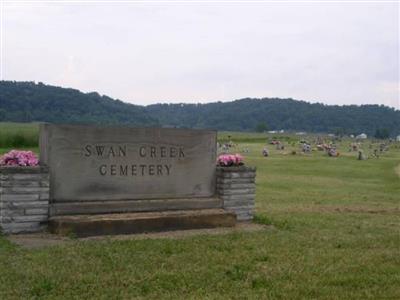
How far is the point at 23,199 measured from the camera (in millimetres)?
8359

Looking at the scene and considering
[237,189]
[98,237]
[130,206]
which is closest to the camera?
[98,237]

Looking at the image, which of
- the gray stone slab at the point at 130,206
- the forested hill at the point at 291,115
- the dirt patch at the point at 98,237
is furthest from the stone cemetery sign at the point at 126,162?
the forested hill at the point at 291,115

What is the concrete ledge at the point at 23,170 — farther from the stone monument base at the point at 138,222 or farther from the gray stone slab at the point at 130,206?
the stone monument base at the point at 138,222

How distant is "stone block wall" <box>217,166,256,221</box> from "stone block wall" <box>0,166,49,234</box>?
3.17 meters

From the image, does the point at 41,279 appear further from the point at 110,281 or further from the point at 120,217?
the point at 120,217

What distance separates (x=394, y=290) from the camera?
5.88 m

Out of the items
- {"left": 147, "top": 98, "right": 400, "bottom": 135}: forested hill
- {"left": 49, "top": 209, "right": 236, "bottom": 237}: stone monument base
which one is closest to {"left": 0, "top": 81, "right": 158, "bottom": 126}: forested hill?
{"left": 147, "top": 98, "right": 400, "bottom": 135}: forested hill

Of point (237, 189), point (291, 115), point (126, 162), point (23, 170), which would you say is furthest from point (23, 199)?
point (291, 115)

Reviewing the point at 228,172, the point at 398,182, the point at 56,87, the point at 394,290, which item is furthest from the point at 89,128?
the point at 56,87

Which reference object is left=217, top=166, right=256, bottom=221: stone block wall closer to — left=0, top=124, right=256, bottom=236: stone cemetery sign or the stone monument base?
left=0, top=124, right=256, bottom=236: stone cemetery sign

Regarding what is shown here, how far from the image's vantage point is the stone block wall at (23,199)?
8.23 meters

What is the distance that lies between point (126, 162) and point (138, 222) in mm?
1107

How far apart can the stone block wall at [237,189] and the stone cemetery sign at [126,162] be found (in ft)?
0.68

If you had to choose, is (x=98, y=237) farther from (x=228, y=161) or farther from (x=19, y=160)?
(x=228, y=161)
